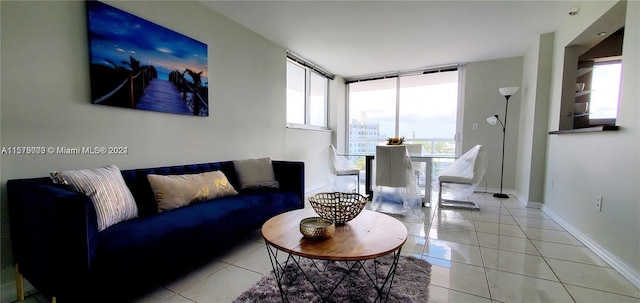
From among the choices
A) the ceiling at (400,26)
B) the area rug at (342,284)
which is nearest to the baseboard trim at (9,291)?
the area rug at (342,284)

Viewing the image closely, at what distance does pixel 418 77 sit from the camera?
511 cm

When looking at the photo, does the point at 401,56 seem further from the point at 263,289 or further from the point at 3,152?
the point at 3,152

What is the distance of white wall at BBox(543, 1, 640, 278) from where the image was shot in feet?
5.67

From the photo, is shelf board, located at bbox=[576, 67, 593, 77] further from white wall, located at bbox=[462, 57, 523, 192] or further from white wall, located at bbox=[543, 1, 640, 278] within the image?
white wall, located at bbox=[462, 57, 523, 192]

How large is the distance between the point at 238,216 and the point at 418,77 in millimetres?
4533

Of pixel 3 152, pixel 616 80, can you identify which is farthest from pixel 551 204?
pixel 3 152

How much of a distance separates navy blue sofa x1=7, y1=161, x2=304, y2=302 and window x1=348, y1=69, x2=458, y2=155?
12.0 ft

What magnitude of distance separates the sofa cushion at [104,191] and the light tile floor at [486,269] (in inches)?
20.5

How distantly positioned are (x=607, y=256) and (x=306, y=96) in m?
3.99

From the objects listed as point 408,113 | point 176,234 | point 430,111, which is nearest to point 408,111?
point 408,113

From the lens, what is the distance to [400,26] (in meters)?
3.02

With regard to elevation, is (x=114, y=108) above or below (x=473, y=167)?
above

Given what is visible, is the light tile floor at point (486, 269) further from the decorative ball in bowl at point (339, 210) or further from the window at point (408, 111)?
the window at point (408, 111)

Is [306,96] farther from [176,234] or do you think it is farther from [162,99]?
[176,234]
